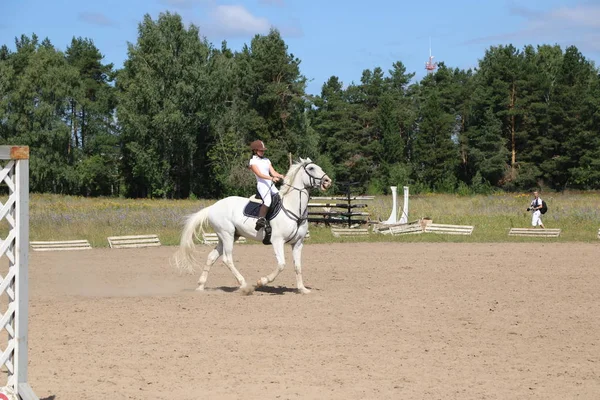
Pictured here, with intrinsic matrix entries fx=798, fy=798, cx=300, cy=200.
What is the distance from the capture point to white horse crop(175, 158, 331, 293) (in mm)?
14648

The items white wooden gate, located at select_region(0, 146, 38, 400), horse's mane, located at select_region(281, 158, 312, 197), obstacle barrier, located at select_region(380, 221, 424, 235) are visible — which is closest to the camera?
white wooden gate, located at select_region(0, 146, 38, 400)

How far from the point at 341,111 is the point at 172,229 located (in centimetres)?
5441

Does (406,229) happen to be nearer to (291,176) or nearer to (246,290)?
(291,176)

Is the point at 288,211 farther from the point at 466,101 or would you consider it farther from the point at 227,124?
the point at 466,101

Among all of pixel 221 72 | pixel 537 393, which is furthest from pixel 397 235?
pixel 221 72

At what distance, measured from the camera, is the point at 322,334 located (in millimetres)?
10742

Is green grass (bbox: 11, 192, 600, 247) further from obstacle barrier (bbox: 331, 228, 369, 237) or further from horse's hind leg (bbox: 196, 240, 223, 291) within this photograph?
horse's hind leg (bbox: 196, 240, 223, 291)

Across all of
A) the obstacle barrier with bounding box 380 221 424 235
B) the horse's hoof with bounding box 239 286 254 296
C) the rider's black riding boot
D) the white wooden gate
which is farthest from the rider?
the obstacle barrier with bounding box 380 221 424 235

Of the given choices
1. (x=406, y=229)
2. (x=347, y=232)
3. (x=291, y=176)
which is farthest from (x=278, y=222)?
(x=406, y=229)

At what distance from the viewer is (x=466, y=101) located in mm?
86625

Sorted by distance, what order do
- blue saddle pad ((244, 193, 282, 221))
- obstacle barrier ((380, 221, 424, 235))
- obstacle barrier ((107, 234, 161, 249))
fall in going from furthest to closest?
obstacle barrier ((380, 221, 424, 235)) → obstacle barrier ((107, 234, 161, 249)) → blue saddle pad ((244, 193, 282, 221))

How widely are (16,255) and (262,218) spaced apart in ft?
27.7

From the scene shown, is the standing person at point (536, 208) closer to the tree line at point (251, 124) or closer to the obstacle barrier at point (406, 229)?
the obstacle barrier at point (406, 229)

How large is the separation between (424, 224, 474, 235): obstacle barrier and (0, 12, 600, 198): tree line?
109ft
